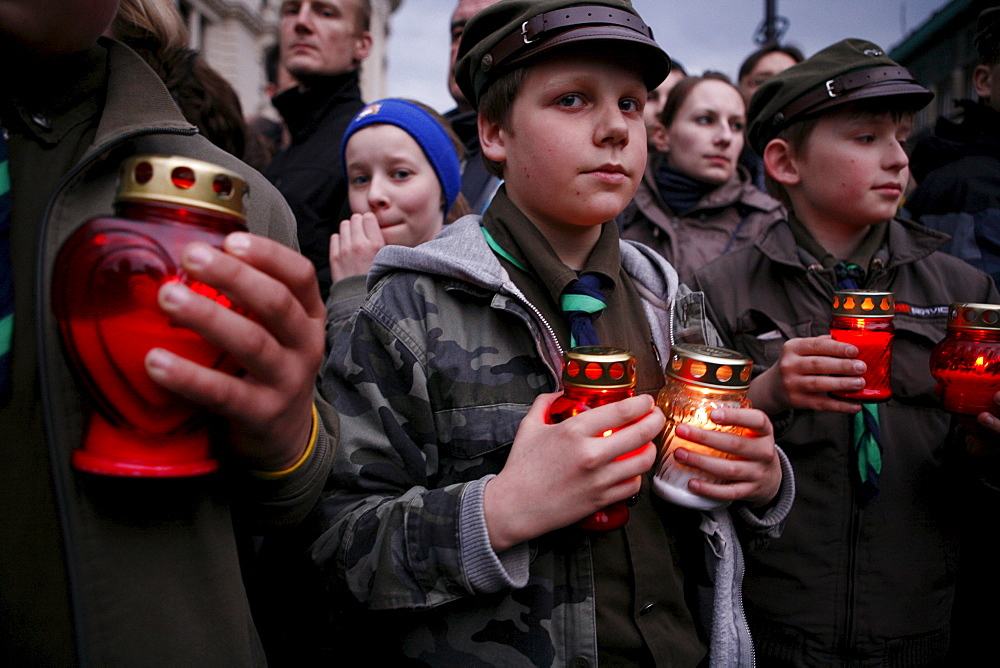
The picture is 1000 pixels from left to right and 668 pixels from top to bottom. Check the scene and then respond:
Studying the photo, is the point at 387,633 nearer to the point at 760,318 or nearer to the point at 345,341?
the point at 345,341

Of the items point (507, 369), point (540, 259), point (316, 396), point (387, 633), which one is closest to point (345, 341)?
point (316, 396)

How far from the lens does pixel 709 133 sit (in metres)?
3.97

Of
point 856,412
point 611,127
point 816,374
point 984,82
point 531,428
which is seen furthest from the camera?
point 984,82

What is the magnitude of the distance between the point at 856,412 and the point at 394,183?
1960 millimetres

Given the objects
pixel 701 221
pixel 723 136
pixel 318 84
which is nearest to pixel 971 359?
pixel 701 221

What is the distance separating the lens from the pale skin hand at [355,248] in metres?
2.30

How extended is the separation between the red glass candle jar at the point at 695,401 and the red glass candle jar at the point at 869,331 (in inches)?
18.0

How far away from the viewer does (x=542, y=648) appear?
4.40ft

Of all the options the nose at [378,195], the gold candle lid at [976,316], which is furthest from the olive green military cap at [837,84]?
the nose at [378,195]

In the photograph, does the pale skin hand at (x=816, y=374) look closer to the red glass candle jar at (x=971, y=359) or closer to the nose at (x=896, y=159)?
the red glass candle jar at (x=971, y=359)

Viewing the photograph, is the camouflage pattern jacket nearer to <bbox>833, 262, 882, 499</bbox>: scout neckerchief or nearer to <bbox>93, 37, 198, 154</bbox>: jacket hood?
<bbox>833, 262, 882, 499</bbox>: scout neckerchief

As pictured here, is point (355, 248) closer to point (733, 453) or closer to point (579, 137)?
point (579, 137)

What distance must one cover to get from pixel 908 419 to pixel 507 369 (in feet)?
4.79

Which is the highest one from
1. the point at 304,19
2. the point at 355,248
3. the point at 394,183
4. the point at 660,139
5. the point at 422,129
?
the point at 304,19
